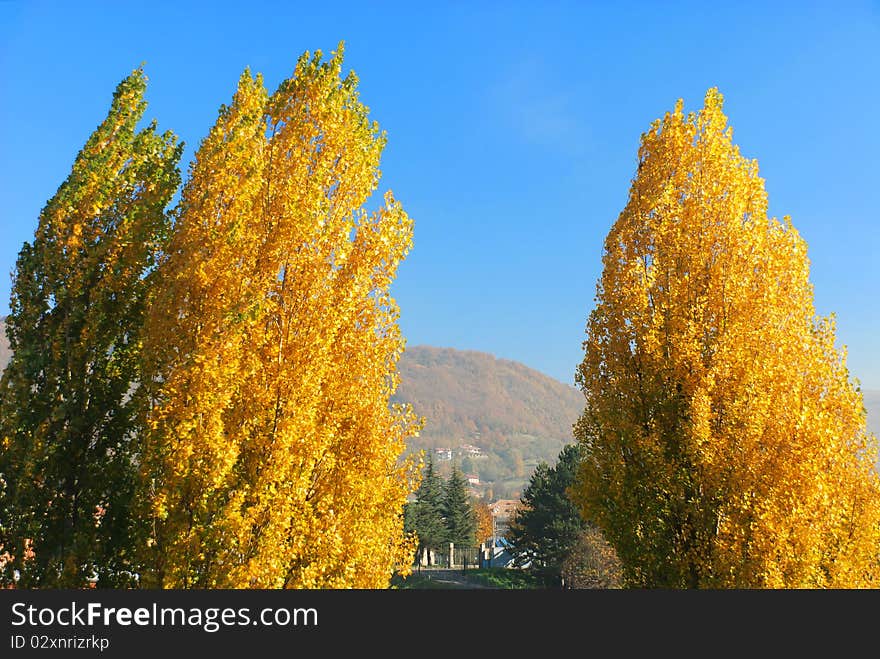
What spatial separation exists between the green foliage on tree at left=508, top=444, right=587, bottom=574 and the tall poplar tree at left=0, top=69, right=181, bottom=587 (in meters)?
28.8

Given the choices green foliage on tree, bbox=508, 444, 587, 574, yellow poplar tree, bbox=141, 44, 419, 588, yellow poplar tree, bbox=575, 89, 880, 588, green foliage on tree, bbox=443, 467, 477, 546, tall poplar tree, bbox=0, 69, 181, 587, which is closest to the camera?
yellow poplar tree, bbox=141, 44, 419, 588

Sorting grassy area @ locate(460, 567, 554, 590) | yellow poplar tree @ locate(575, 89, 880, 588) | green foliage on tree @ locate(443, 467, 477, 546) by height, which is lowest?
grassy area @ locate(460, 567, 554, 590)

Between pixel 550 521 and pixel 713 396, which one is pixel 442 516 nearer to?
pixel 550 521

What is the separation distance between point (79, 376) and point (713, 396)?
8467 mm

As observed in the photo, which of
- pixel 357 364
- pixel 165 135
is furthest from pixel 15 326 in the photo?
pixel 357 364

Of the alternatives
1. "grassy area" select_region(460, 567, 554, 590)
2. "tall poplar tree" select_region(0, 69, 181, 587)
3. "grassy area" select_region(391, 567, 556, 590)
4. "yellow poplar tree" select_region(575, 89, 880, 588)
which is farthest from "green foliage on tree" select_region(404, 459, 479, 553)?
"tall poplar tree" select_region(0, 69, 181, 587)

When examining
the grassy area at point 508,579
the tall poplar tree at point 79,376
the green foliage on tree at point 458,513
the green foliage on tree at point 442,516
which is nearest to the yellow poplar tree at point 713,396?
the tall poplar tree at point 79,376

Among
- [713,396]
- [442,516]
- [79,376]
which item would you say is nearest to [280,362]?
[79,376]

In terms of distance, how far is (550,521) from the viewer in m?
37.2

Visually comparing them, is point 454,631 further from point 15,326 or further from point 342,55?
point 342,55

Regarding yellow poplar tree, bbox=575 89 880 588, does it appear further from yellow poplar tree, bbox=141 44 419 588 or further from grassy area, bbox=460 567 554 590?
grassy area, bbox=460 567 554 590

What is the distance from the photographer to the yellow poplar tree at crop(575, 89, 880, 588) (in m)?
7.80

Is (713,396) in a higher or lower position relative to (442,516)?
higher

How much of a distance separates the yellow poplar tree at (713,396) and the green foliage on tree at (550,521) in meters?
25.3
